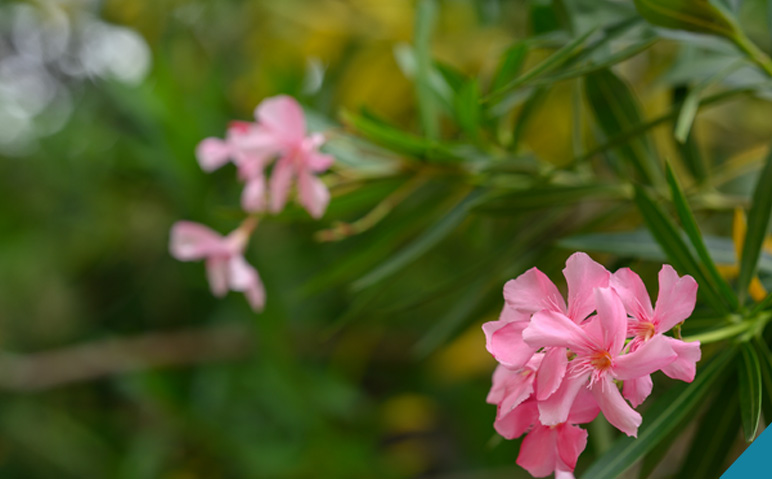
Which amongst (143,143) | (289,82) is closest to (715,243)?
(289,82)

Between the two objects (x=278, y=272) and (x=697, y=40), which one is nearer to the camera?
(x=697, y=40)

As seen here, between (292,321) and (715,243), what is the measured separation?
1.08 meters

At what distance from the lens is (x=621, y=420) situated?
28cm

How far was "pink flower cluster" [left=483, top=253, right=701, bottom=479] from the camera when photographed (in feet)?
0.88

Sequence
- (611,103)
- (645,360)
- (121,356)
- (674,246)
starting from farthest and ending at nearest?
1. (121,356)
2. (611,103)
3. (674,246)
4. (645,360)

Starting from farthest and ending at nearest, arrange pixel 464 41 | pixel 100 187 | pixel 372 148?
pixel 100 187 → pixel 464 41 → pixel 372 148

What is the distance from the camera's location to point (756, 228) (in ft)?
1.26

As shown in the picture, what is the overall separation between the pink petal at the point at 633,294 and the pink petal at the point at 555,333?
26 millimetres

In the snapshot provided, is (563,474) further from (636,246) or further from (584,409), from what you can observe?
(636,246)

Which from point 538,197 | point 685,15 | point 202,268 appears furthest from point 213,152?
point 202,268

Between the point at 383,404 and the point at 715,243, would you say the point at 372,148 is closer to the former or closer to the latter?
the point at 715,243

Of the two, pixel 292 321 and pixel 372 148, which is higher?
pixel 292 321

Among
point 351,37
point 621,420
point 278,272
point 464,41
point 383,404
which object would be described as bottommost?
point 621,420

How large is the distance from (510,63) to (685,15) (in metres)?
0.12
